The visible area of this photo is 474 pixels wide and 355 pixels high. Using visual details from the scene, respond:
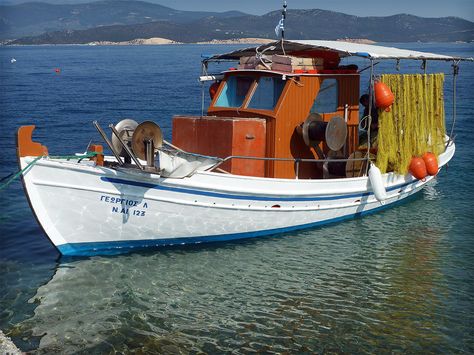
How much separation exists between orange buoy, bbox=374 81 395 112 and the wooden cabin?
938mm

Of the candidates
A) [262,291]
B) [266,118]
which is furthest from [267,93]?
[262,291]

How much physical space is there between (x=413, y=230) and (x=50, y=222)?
753 cm

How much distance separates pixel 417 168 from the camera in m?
14.1

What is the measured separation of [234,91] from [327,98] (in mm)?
1976

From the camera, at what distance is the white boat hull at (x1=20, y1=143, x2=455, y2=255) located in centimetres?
1059

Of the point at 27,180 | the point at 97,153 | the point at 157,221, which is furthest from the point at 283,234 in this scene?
the point at 27,180

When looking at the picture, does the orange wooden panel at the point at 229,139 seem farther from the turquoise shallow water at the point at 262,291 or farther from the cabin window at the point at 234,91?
the turquoise shallow water at the point at 262,291

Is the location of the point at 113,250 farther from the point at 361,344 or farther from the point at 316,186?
the point at 361,344

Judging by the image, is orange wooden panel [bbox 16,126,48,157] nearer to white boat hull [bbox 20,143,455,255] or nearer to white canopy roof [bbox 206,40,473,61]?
white boat hull [bbox 20,143,455,255]

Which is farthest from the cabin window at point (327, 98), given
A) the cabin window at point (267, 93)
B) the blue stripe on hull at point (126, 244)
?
the blue stripe on hull at point (126, 244)

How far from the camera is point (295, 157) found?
12867mm

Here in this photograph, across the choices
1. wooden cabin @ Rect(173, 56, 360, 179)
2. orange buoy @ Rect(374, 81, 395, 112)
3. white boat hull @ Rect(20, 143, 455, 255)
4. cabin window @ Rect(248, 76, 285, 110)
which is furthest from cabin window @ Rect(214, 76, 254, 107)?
orange buoy @ Rect(374, 81, 395, 112)

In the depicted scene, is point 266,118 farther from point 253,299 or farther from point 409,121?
point 253,299

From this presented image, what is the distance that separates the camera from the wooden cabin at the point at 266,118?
480 inches
